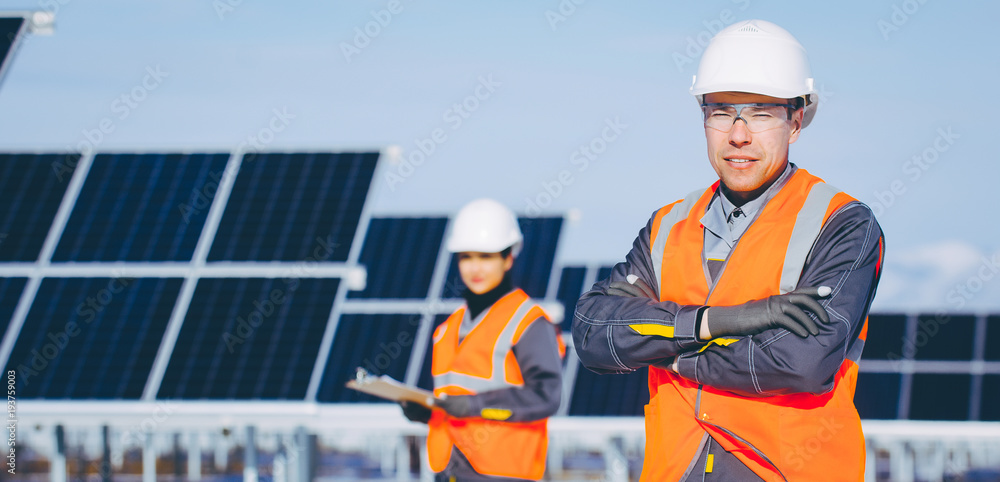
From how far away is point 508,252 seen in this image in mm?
6383

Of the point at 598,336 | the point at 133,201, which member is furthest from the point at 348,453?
the point at 598,336

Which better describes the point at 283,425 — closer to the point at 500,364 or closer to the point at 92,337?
the point at 92,337

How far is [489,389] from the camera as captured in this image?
5.96m

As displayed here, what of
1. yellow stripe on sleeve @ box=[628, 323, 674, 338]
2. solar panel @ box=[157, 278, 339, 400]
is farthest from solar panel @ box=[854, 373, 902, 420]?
yellow stripe on sleeve @ box=[628, 323, 674, 338]

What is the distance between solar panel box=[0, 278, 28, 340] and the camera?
10523mm

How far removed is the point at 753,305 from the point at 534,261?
43.4ft

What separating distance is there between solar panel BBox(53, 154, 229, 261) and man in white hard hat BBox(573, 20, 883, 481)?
864 cm

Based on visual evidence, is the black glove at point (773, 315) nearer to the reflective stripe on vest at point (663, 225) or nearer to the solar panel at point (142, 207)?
the reflective stripe on vest at point (663, 225)

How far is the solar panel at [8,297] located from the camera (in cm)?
1052

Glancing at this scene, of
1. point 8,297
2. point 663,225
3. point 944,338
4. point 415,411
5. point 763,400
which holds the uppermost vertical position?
point 944,338

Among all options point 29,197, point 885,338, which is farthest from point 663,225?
point 885,338

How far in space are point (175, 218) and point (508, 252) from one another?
6.41 meters

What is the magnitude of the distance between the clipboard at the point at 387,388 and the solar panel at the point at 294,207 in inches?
205

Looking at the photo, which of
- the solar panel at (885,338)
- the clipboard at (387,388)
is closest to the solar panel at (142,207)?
the clipboard at (387,388)
